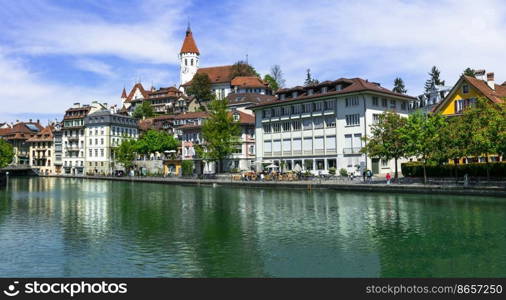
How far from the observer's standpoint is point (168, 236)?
30.1 meters

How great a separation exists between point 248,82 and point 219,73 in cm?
3169

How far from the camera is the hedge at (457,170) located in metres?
57.8

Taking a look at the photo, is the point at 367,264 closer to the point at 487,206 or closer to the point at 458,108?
the point at 487,206

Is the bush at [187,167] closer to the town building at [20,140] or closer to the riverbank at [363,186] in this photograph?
the riverbank at [363,186]

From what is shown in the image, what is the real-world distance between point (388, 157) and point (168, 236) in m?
43.6

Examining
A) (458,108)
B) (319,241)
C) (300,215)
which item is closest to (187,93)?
(458,108)

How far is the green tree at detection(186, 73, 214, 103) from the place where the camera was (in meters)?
165

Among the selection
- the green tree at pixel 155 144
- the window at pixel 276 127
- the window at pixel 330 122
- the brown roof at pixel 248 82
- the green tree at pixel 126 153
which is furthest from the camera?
the brown roof at pixel 248 82

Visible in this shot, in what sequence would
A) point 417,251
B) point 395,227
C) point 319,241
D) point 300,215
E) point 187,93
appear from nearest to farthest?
point 417,251
point 319,241
point 395,227
point 300,215
point 187,93

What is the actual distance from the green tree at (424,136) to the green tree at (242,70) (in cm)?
11434

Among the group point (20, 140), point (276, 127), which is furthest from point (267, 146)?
point (20, 140)

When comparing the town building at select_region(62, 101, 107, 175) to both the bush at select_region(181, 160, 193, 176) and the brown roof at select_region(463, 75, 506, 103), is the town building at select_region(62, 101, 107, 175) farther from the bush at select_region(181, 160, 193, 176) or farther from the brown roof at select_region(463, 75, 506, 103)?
the brown roof at select_region(463, 75, 506, 103)

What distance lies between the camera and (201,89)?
165000 mm

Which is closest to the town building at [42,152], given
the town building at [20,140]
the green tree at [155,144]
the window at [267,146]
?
the town building at [20,140]
